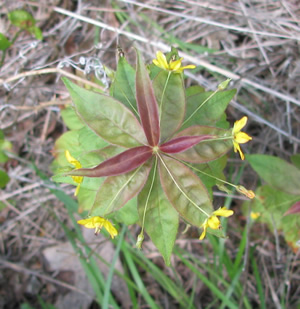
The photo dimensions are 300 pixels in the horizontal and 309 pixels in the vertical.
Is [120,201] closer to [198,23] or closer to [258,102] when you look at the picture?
[258,102]

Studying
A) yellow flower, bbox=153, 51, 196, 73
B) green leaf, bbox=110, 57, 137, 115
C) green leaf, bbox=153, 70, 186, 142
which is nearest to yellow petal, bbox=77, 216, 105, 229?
green leaf, bbox=153, 70, 186, 142

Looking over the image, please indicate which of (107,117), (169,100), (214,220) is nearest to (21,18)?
(107,117)

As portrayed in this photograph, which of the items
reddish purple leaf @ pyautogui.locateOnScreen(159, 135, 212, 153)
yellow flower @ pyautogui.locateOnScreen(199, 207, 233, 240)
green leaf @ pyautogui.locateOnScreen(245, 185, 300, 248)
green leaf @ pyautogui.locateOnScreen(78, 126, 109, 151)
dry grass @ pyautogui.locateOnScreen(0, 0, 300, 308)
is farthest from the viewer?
dry grass @ pyautogui.locateOnScreen(0, 0, 300, 308)

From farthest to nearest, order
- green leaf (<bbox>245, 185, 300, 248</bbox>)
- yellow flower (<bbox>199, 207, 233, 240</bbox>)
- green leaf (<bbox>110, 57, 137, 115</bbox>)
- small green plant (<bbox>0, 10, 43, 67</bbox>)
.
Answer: small green plant (<bbox>0, 10, 43, 67</bbox>), green leaf (<bbox>245, 185, 300, 248</bbox>), green leaf (<bbox>110, 57, 137, 115</bbox>), yellow flower (<bbox>199, 207, 233, 240</bbox>)

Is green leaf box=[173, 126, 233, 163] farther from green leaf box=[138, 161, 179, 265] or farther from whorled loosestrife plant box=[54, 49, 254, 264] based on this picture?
green leaf box=[138, 161, 179, 265]

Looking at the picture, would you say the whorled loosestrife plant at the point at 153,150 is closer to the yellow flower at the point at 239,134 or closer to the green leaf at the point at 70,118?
the yellow flower at the point at 239,134

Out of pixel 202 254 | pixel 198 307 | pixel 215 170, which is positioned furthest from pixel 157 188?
pixel 198 307

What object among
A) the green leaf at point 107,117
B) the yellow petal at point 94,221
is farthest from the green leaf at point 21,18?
the yellow petal at point 94,221
